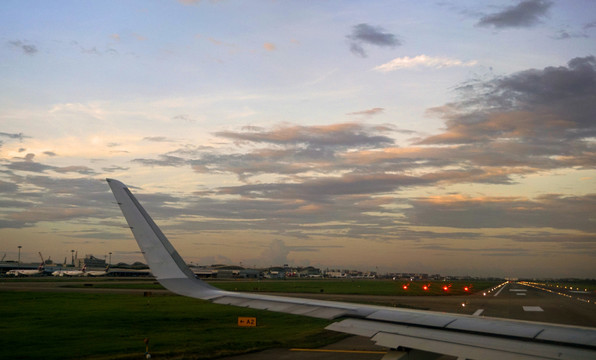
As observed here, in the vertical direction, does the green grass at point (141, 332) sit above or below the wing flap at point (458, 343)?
below

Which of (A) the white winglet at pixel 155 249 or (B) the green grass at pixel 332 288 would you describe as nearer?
(A) the white winglet at pixel 155 249

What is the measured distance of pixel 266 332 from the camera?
90.0 ft

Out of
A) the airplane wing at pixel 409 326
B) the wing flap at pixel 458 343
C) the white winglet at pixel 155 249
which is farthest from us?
the white winglet at pixel 155 249

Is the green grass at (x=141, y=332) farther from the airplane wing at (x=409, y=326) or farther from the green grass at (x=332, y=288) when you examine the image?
the green grass at (x=332, y=288)

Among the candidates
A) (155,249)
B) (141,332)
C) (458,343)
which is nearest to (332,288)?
(141,332)

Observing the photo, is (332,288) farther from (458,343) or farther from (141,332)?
(458,343)

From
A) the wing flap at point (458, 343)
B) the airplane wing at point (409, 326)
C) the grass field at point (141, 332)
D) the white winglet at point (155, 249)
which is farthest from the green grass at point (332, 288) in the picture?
the wing flap at point (458, 343)

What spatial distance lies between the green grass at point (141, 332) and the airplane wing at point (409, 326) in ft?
38.1

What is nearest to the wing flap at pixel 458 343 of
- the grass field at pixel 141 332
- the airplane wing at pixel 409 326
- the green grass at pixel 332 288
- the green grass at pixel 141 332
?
the airplane wing at pixel 409 326

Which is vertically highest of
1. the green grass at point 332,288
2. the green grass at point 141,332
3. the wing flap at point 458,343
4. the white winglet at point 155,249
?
the white winglet at point 155,249

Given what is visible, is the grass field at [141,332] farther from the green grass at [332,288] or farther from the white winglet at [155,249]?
the green grass at [332,288]

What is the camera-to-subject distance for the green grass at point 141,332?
2102 cm

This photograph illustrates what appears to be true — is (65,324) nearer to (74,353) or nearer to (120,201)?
(74,353)

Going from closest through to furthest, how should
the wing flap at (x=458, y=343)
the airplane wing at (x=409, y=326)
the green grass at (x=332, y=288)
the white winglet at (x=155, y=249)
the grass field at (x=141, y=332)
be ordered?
the wing flap at (x=458, y=343) < the airplane wing at (x=409, y=326) < the white winglet at (x=155, y=249) < the grass field at (x=141, y=332) < the green grass at (x=332, y=288)
